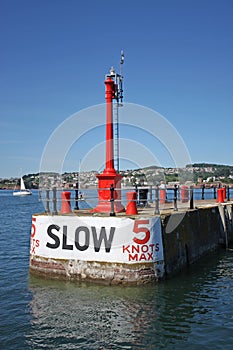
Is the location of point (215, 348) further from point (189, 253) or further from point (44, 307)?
point (189, 253)

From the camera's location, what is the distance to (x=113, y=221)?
11.9 metres

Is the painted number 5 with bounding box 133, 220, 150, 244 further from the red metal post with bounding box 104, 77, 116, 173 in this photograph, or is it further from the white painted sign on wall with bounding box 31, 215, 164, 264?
the red metal post with bounding box 104, 77, 116, 173

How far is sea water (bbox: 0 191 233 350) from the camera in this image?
8414 mm

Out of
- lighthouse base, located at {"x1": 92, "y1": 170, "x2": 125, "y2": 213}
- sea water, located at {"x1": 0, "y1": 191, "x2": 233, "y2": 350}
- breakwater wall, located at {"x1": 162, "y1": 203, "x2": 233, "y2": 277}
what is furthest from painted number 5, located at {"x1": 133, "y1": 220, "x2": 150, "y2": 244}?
lighthouse base, located at {"x1": 92, "y1": 170, "x2": 125, "y2": 213}

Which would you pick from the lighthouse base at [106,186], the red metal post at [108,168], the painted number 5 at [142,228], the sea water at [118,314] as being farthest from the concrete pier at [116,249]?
the red metal post at [108,168]

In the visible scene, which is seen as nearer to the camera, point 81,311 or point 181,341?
point 181,341

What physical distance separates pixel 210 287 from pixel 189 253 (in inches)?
97.0

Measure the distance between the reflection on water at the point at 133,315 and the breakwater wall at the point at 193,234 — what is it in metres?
0.88

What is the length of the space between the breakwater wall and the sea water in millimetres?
704

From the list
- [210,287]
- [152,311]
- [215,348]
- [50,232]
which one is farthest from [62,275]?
[215,348]

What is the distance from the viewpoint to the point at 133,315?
9.63 metres

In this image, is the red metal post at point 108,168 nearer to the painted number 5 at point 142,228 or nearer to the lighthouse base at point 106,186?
the lighthouse base at point 106,186

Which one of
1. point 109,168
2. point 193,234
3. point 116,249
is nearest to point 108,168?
point 109,168

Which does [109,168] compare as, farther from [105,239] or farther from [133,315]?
[133,315]
